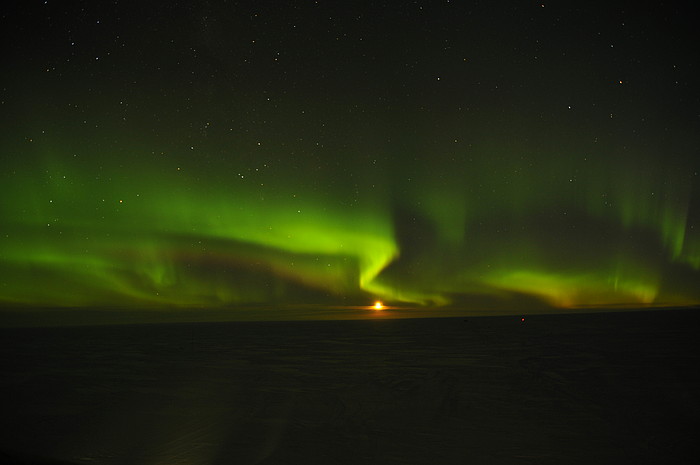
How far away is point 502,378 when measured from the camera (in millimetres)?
14922

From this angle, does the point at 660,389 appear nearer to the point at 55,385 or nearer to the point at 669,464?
the point at 669,464

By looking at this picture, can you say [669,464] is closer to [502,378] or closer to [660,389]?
[660,389]

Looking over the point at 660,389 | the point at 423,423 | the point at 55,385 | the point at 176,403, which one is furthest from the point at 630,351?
the point at 55,385

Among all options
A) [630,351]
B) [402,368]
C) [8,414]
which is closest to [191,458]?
[8,414]

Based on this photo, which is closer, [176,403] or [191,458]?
[191,458]

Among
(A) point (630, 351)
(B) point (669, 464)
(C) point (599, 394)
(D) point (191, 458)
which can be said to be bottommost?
(D) point (191, 458)

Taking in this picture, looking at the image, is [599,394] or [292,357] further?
[292,357]

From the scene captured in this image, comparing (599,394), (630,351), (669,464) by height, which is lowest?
(669,464)

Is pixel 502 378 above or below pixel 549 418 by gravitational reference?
above

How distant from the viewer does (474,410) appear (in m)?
10.8

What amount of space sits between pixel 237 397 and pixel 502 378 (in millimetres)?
7784

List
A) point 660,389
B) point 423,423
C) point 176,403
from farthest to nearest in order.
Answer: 1. point 660,389
2. point 176,403
3. point 423,423

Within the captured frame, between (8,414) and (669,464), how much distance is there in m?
12.4

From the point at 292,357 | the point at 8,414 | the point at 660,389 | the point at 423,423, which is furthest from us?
the point at 292,357
